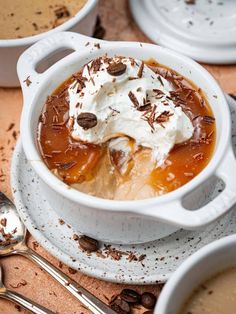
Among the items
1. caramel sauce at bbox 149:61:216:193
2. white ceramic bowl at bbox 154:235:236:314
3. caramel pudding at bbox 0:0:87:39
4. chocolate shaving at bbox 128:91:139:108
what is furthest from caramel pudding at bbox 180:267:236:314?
caramel pudding at bbox 0:0:87:39

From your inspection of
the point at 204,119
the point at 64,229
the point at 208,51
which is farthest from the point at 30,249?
the point at 208,51

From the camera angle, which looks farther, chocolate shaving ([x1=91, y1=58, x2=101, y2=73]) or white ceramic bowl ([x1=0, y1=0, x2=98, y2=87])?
white ceramic bowl ([x1=0, y1=0, x2=98, y2=87])

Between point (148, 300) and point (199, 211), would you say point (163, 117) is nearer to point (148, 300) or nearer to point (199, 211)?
point (199, 211)

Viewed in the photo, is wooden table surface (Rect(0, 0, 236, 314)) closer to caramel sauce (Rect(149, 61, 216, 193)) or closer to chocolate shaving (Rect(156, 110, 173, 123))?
caramel sauce (Rect(149, 61, 216, 193))

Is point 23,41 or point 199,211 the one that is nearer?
point 199,211

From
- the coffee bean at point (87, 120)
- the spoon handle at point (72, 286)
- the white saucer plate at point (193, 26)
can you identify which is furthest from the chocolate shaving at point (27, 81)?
the white saucer plate at point (193, 26)

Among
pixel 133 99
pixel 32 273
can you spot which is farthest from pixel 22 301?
pixel 133 99
